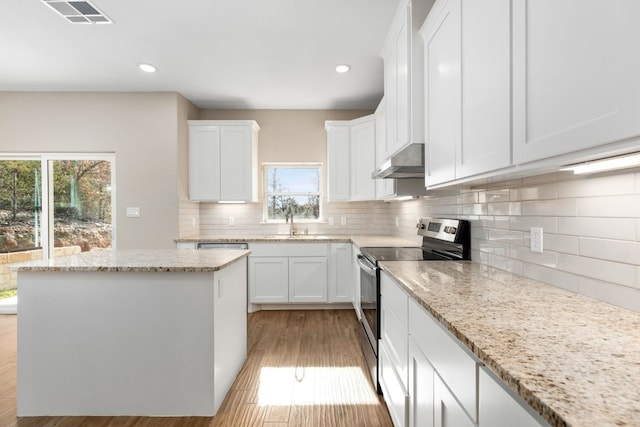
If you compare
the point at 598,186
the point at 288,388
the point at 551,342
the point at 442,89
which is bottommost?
the point at 288,388

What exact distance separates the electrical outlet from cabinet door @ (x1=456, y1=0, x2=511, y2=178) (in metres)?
0.38

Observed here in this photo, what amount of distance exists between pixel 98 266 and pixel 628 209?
239cm

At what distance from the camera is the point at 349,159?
418 cm

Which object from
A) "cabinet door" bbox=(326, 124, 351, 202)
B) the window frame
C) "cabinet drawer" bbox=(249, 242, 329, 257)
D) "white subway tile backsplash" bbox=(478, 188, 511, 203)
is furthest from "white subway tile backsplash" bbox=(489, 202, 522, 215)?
the window frame

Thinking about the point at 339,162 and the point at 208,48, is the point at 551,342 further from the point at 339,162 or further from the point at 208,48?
the point at 339,162

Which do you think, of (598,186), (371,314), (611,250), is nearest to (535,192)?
(598,186)

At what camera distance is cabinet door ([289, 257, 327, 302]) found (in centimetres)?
391

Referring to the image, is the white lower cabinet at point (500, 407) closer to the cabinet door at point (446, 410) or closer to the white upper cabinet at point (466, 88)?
the cabinet door at point (446, 410)

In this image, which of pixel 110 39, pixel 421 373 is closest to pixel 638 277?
pixel 421 373

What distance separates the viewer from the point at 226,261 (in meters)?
2.10

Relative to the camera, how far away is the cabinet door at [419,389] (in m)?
1.20

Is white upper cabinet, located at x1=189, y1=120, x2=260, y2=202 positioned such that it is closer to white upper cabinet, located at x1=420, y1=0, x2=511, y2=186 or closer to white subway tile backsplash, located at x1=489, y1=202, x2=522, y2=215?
white upper cabinet, located at x1=420, y1=0, x2=511, y2=186

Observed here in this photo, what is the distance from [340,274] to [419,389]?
102 inches

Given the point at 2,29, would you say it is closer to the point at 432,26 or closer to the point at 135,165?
the point at 135,165
